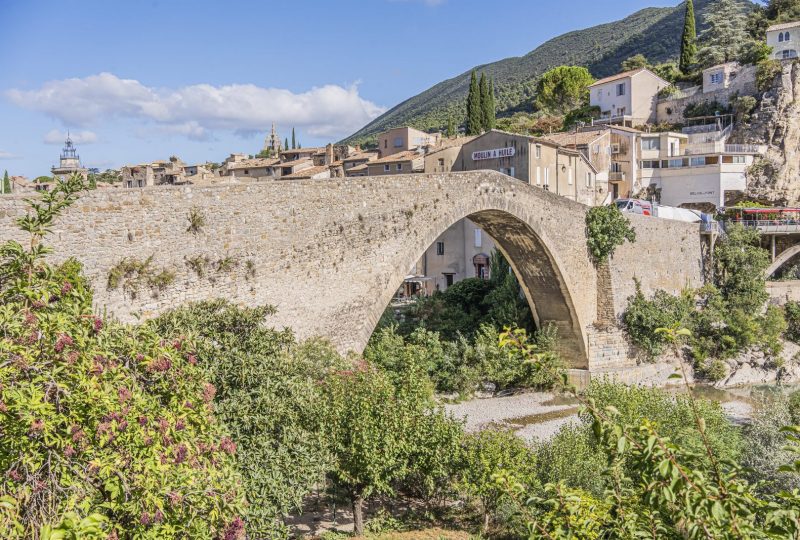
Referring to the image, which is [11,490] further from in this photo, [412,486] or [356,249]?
[356,249]

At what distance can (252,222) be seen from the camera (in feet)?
45.1

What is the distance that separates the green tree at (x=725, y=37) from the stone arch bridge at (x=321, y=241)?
36951 mm

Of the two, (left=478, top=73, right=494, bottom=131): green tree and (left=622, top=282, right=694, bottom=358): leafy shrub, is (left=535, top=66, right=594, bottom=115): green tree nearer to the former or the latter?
(left=478, top=73, right=494, bottom=131): green tree

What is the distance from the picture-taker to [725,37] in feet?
189

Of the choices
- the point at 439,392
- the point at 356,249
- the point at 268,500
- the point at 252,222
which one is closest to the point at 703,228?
the point at 439,392

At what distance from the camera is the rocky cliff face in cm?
4169

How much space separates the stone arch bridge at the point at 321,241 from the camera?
11337 mm

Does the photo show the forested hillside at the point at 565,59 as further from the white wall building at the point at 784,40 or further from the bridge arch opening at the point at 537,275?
the bridge arch opening at the point at 537,275

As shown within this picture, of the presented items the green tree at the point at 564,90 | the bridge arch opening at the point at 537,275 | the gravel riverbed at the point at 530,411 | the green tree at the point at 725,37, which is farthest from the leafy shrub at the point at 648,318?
the green tree at the point at 564,90

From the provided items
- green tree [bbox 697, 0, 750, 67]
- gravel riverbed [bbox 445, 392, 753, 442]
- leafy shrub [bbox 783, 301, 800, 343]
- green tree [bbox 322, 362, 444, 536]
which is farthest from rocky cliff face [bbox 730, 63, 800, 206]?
green tree [bbox 322, 362, 444, 536]

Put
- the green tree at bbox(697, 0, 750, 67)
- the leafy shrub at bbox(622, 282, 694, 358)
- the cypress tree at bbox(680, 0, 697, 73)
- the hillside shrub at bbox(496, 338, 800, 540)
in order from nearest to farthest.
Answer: the hillside shrub at bbox(496, 338, 800, 540) → the leafy shrub at bbox(622, 282, 694, 358) → the green tree at bbox(697, 0, 750, 67) → the cypress tree at bbox(680, 0, 697, 73)

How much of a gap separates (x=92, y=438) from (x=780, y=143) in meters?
46.4

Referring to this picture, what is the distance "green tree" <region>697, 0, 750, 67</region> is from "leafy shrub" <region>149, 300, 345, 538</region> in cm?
5245

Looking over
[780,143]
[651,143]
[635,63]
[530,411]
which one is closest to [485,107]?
[651,143]
